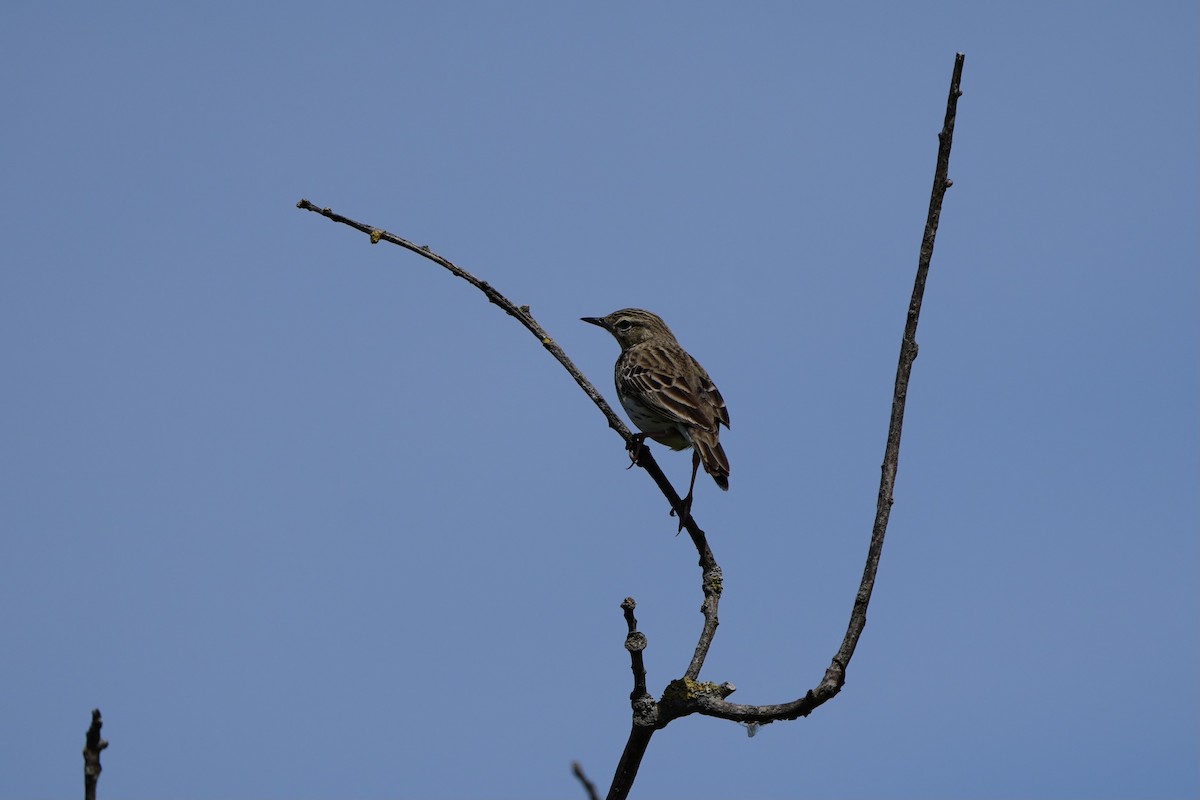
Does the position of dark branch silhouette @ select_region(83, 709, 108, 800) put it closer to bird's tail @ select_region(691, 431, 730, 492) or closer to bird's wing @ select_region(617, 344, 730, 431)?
bird's tail @ select_region(691, 431, 730, 492)

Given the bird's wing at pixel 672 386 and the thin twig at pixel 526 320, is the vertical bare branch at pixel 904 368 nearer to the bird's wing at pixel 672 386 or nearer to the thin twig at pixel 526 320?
the thin twig at pixel 526 320

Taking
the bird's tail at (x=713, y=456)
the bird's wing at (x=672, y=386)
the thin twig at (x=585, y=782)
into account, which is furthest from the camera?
the bird's wing at (x=672, y=386)

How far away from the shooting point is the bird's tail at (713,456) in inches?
388

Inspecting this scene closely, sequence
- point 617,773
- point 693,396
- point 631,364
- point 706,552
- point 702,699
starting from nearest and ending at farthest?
1. point 617,773
2. point 702,699
3. point 706,552
4. point 693,396
5. point 631,364

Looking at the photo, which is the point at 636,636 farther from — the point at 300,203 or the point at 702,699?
the point at 300,203

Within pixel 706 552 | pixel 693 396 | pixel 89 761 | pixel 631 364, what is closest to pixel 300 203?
pixel 706 552

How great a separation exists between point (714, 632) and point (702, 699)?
41 centimetres

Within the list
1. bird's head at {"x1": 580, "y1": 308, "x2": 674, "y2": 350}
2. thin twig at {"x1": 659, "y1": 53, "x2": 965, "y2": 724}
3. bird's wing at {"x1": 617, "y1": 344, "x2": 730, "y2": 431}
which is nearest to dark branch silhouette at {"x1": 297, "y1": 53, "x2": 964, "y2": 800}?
thin twig at {"x1": 659, "y1": 53, "x2": 965, "y2": 724}

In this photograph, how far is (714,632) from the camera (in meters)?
5.66

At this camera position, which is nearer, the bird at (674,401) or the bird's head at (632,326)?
the bird at (674,401)

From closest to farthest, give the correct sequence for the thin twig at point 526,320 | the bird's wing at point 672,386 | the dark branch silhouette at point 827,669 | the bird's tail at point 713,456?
the dark branch silhouette at point 827,669 → the thin twig at point 526,320 → the bird's tail at point 713,456 → the bird's wing at point 672,386

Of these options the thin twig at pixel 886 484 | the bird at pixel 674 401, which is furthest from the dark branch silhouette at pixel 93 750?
the bird at pixel 674 401

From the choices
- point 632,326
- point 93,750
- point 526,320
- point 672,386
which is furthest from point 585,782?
point 632,326

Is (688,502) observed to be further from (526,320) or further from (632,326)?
(632,326)
